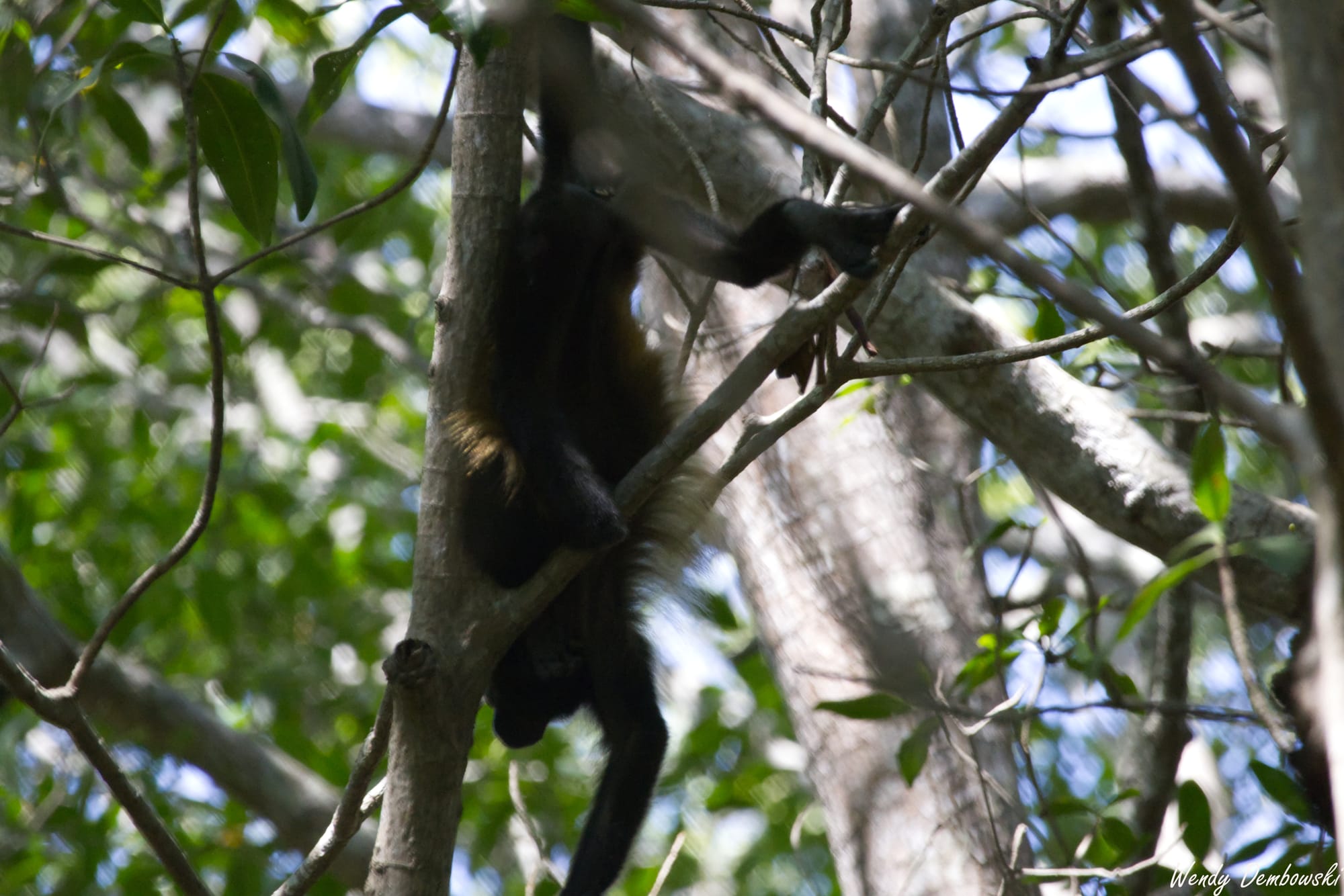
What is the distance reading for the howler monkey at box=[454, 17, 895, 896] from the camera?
2701 mm

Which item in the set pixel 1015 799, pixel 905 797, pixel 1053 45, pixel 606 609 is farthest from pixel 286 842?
pixel 1053 45

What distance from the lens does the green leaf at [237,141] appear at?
2.46 metres

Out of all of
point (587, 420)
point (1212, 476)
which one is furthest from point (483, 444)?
point (1212, 476)

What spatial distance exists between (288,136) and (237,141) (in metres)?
0.10

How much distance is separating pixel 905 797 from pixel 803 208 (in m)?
1.94

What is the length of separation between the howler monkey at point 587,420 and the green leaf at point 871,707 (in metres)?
0.66

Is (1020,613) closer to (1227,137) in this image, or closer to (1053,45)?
(1053,45)

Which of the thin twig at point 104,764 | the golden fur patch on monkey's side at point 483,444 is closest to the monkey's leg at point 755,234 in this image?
the golden fur patch on monkey's side at point 483,444

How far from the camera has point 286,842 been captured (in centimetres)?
413

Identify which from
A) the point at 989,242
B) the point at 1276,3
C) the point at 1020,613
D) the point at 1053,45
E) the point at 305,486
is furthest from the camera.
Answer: the point at 305,486

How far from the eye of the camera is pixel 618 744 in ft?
11.6

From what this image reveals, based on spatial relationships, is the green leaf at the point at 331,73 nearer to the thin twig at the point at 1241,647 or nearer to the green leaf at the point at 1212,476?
the green leaf at the point at 1212,476
